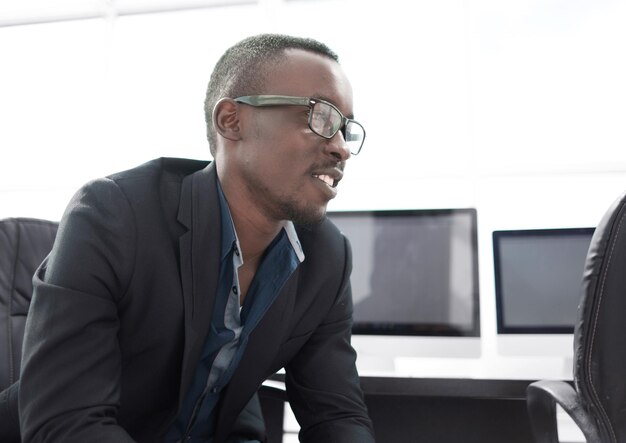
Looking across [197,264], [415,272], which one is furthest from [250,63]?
[415,272]

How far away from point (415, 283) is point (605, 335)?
3.09 feet

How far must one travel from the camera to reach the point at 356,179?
308cm

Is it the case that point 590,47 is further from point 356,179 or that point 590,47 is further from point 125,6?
point 125,6

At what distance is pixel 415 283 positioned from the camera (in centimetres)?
194

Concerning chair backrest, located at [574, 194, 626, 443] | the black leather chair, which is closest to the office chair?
chair backrest, located at [574, 194, 626, 443]

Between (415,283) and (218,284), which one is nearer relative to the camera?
(218,284)

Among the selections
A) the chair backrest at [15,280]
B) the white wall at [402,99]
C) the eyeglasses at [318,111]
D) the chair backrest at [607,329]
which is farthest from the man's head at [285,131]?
the white wall at [402,99]

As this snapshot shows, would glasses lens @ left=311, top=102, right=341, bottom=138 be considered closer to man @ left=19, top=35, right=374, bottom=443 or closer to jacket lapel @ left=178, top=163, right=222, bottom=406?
man @ left=19, top=35, right=374, bottom=443

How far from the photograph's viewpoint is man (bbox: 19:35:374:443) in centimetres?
90

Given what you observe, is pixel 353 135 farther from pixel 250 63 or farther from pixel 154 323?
pixel 154 323

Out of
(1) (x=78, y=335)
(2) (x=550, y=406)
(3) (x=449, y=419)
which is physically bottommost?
(3) (x=449, y=419)

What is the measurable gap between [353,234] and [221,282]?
3.27ft

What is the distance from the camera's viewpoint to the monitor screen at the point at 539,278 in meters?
1.87

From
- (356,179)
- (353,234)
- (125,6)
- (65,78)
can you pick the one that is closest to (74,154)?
(65,78)
